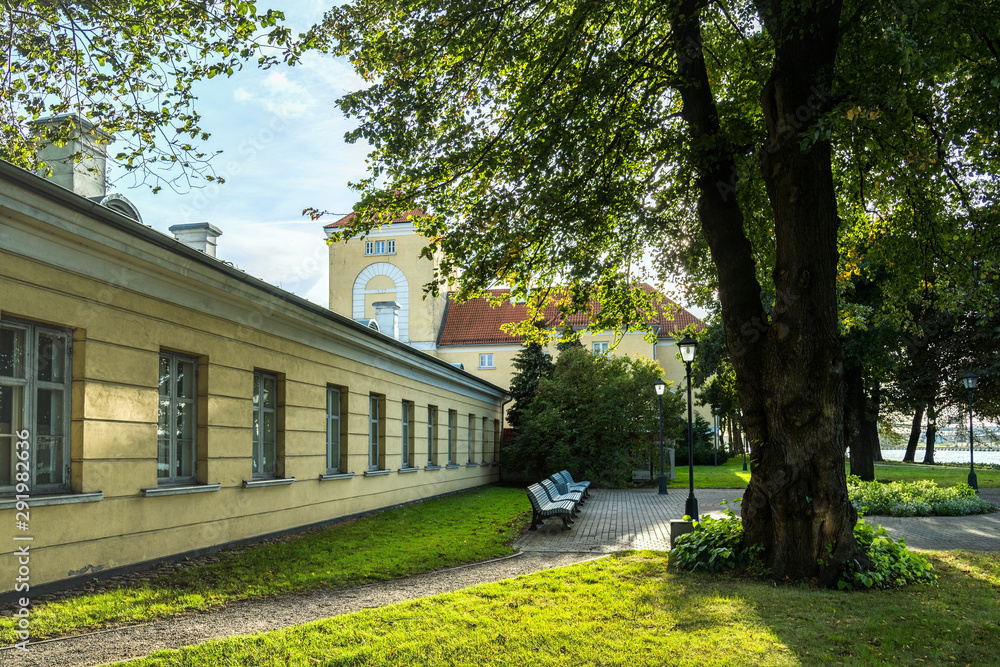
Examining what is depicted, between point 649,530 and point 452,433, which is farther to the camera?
point 452,433

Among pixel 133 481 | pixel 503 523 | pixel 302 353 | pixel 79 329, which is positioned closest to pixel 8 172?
pixel 79 329

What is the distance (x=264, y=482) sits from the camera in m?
11.1

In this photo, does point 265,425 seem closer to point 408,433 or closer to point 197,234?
point 197,234

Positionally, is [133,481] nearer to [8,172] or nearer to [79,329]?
[79,329]

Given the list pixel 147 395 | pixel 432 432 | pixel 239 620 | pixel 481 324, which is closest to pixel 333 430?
pixel 147 395

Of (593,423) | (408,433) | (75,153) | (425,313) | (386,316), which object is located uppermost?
(425,313)

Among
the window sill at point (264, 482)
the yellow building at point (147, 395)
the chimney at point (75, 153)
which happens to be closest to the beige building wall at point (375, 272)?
the yellow building at point (147, 395)

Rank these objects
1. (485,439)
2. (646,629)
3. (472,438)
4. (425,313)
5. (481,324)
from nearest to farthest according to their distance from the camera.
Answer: (646,629) < (472,438) < (485,439) < (425,313) < (481,324)

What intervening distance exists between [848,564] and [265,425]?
8757 millimetres

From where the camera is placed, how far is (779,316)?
827 cm

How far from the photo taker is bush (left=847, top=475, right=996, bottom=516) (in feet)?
53.7

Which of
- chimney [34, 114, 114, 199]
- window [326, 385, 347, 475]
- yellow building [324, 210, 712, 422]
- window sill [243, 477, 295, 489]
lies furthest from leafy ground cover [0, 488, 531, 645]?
yellow building [324, 210, 712, 422]

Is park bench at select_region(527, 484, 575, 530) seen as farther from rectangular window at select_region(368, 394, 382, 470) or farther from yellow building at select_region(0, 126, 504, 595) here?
rectangular window at select_region(368, 394, 382, 470)

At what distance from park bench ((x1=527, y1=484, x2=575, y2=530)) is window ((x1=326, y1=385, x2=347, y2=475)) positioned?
3.95 m
